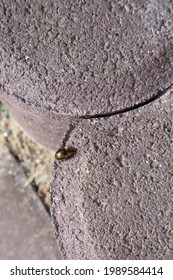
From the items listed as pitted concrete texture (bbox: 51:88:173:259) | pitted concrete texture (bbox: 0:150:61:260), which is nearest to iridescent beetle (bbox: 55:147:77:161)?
pitted concrete texture (bbox: 51:88:173:259)

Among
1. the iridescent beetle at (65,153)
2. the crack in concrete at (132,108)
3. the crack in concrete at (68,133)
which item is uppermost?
the crack in concrete at (132,108)

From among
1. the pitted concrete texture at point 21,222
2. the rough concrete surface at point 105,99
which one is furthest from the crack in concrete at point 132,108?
the pitted concrete texture at point 21,222

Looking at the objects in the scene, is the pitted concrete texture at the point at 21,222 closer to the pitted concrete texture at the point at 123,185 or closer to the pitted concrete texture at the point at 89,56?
the pitted concrete texture at the point at 123,185

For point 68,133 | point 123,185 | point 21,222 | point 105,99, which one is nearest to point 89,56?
point 105,99

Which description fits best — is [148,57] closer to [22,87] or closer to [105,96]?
[105,96]

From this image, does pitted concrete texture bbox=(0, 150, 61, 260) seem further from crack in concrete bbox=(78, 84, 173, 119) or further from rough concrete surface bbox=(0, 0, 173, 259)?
crack in concrete bbox=(78, 84, 173, 119)

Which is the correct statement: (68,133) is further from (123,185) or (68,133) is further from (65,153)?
(123,185)
